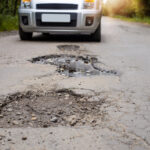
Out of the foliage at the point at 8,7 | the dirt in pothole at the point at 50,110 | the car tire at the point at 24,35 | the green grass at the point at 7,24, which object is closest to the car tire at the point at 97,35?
the car tire at the point at 24,35

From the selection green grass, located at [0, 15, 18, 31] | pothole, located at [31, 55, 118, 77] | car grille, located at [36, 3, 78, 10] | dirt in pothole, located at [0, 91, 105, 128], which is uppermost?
car grille, located at [36, 3, 78, 10]

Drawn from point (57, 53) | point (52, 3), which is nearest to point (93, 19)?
point (52, 3)

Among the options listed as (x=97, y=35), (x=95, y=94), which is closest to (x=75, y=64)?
(x=95, y=94)

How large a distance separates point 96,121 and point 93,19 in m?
4.72

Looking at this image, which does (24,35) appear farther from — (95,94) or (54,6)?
(95,94)

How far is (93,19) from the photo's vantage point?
6.50 metres

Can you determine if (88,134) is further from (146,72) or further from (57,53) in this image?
(57,53)

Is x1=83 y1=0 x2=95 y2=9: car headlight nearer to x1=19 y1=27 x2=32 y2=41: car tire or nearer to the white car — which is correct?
the white car

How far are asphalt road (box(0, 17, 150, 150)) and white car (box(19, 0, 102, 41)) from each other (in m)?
1.46

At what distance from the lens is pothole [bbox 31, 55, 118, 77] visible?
3.58 meters

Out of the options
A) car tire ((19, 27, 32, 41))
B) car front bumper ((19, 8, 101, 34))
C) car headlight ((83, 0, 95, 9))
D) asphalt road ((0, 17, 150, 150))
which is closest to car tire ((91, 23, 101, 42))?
car front bumper ((19, 8, 101, 34))

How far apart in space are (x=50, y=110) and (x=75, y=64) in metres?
1.84

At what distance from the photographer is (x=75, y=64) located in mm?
4023

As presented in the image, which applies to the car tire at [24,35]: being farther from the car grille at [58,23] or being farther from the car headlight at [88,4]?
the car headlight at [88,4]
